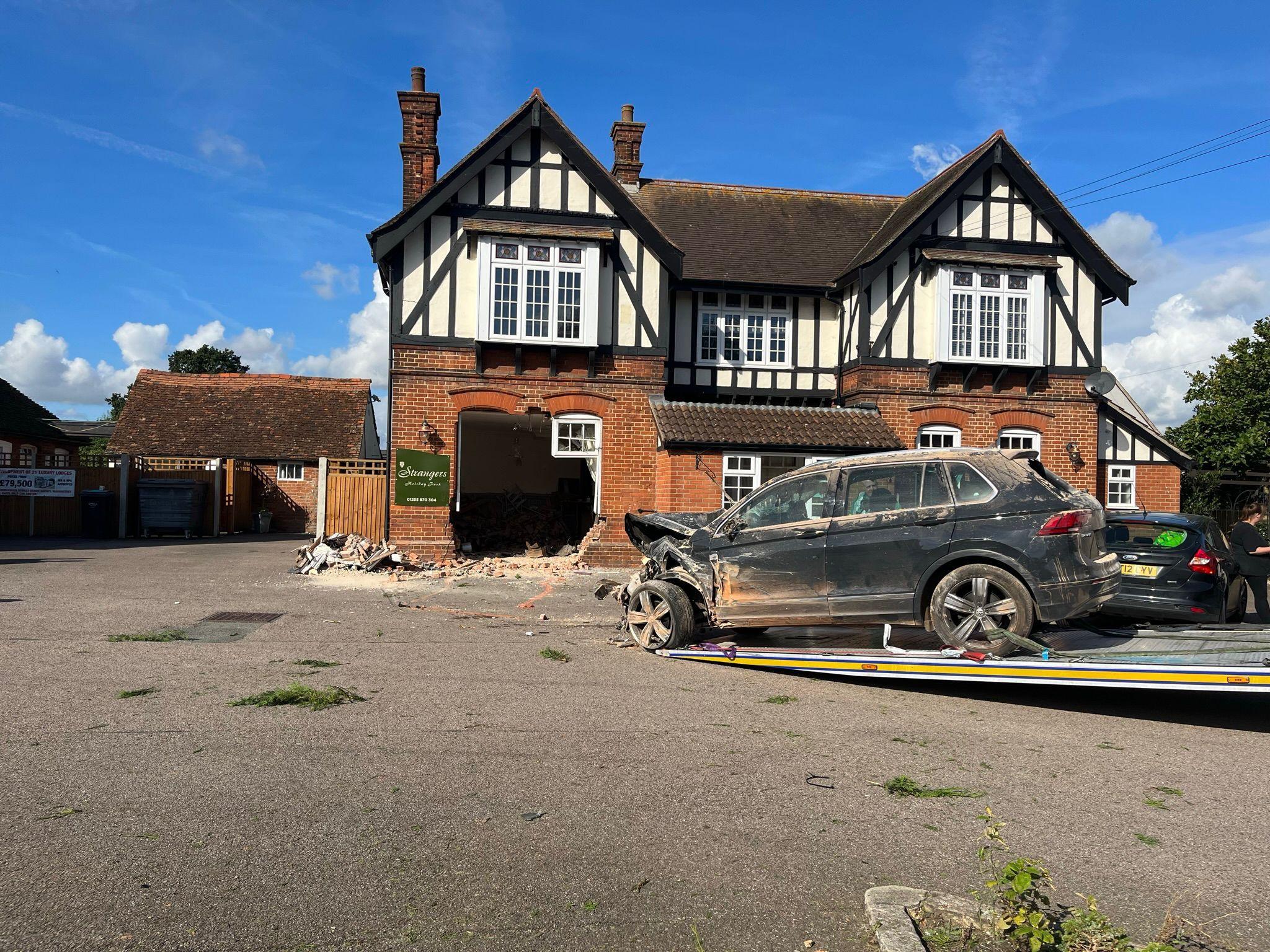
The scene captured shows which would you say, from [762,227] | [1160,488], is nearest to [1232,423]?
[1160,488]

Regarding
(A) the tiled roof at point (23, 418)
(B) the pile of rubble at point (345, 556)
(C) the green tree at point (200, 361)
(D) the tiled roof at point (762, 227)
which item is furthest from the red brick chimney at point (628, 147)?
(C) the green tree at point (200, 361)

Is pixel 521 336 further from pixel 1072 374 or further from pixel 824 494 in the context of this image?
pixel 1072 374

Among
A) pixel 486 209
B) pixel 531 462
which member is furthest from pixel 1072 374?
pixel 531 462

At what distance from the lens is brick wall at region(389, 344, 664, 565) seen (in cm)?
1705

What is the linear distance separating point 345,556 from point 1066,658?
1213 centimetres

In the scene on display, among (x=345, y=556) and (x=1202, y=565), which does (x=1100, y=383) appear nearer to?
(x=1202, y=565)

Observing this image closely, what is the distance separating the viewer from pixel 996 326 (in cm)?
1864

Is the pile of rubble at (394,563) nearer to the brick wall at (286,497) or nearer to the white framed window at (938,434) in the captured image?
the white framed window at (938,434)

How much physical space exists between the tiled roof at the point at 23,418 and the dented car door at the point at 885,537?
3108 centimetres

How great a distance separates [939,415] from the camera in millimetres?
18828

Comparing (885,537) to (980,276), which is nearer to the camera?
A: (885,537)

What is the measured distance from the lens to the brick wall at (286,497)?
28.3 metres

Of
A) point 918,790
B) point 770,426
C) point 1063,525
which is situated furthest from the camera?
point 770,426

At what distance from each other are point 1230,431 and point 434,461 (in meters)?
22.8
